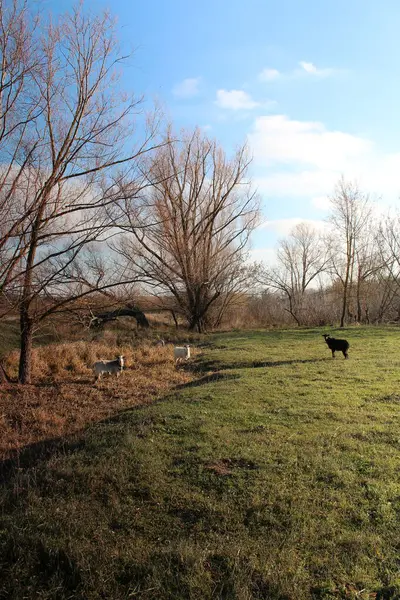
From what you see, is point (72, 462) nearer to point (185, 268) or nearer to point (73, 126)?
point (73, 126)

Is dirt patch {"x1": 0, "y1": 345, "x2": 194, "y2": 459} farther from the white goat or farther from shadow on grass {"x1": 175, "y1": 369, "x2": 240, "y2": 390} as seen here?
the white goat

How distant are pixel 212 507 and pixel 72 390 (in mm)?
7115

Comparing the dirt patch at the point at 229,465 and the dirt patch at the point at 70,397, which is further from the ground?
the dirt patch at the point at 229,465

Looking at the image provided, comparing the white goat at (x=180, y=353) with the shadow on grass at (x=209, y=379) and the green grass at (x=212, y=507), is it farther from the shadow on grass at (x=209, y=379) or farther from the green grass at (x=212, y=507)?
the green grass at (x=212, y=507)

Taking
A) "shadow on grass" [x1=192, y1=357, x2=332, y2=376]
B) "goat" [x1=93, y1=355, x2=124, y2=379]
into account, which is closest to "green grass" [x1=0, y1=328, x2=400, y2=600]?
"goat" [x1=93, y1=355, x2=124, y2=379]

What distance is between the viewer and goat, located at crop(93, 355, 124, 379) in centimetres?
1139

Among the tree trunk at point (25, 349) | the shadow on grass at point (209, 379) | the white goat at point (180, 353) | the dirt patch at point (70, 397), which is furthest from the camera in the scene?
the white goat at point (180, 353)

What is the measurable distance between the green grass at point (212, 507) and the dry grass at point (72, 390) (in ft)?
3.26

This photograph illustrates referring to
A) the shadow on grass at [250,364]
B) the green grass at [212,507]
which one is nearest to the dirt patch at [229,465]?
the green grass at [212,507]

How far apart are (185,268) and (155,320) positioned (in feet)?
21.8

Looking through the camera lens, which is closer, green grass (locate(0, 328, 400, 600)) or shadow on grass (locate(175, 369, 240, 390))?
green grass (locate(0, 328, 400, 600))

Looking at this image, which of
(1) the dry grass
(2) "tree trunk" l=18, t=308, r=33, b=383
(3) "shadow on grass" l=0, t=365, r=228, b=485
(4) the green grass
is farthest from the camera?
(2) "tree trunk" l=18, t=308, r=33, b=383

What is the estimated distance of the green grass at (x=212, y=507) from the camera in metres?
3.05

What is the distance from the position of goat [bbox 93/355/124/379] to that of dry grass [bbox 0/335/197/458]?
0.23 meters
